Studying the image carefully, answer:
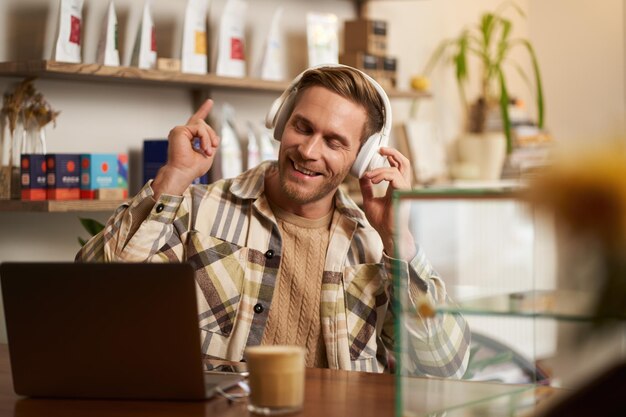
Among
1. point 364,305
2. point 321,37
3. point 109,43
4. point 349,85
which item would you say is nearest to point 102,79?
point 109,43

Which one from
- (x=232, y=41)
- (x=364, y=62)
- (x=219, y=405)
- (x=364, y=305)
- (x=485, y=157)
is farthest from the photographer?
(x=485, y=157)

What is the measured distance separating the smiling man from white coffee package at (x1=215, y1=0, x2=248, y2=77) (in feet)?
3.72

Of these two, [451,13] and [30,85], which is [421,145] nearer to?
[451,13]

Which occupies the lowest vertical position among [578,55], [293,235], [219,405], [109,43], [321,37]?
[219,405]

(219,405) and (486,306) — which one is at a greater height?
(486,306)

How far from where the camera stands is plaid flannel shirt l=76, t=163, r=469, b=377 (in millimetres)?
1937

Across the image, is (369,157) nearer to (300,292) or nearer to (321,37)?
(300,292)

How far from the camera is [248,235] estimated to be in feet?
6.71

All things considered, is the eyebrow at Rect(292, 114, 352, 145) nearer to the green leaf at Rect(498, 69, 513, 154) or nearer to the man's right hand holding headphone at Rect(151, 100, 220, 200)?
the man's right hand holding headphone at Rect(151, 100, 220, 200)

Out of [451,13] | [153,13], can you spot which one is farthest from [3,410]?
[451,13]

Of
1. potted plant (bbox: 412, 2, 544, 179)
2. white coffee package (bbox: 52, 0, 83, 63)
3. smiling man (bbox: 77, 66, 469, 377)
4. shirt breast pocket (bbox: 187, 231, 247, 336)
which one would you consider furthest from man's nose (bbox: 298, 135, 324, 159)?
potted plant (bbox: 412, 2, 544, 179)

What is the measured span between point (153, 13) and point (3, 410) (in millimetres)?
2126

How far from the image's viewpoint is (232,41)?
3.28 metres

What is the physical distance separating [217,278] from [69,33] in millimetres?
1210
